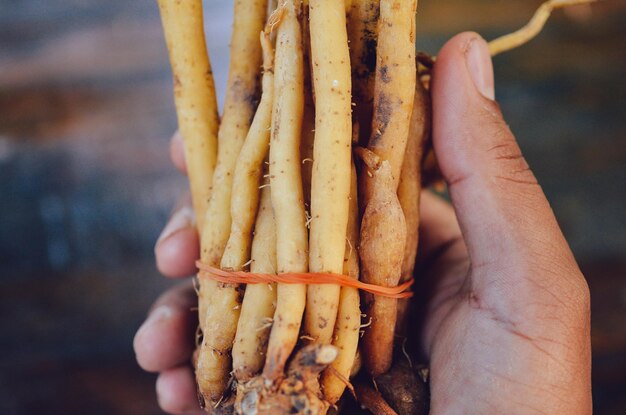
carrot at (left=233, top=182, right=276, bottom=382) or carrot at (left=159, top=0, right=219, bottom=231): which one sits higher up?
carrot at (left=159, top=0, right=219, bottom=231)

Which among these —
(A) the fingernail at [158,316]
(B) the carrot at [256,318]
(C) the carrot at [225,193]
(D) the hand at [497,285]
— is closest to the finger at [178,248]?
(A) the fingernail at [158,316]

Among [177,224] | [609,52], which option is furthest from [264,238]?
[609,52]

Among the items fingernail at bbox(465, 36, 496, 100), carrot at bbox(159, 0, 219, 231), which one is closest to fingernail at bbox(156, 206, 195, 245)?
carrot at bbox(159, 0, 219, 231)

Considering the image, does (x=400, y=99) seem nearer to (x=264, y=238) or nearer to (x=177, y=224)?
(x=264, y=238)

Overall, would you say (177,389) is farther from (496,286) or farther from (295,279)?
(496,286)

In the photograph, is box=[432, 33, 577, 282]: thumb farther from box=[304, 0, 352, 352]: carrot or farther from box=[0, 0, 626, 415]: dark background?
box=[0, 0, 626, 415]: dark background

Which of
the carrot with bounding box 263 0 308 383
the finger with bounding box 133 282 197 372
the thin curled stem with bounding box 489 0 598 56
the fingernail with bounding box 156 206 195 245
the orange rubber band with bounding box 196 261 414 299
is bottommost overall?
the finger with bounding box 133 282 197 372

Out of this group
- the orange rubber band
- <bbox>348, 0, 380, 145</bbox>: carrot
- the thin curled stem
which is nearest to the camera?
the orange rubber band

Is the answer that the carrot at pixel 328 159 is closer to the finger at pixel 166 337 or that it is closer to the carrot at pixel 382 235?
the carrot at pixel 382 235
